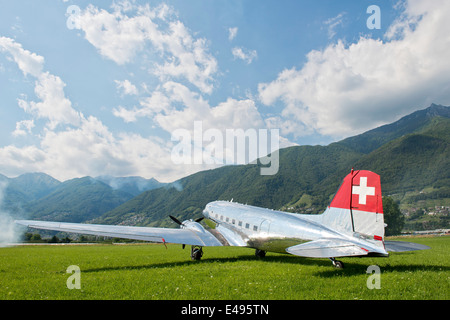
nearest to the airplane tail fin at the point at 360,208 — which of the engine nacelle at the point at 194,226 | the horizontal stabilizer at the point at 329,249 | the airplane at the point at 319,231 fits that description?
the airplane at the point at 319,231

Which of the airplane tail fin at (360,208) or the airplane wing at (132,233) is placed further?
the airplane wing at (132,233)

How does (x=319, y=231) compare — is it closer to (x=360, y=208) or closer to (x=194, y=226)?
(x=360, y=208)

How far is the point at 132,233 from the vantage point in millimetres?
13070

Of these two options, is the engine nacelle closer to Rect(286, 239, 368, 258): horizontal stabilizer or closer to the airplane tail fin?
Rect(286, 239, 368, 258): horizontal stabilizer

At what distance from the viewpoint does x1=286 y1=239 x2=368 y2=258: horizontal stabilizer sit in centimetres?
851

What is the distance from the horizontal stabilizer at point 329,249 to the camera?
851cm

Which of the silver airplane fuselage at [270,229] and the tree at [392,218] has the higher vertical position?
the silver airplane fuselage at [270,229]

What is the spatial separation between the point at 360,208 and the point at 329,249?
2245mm

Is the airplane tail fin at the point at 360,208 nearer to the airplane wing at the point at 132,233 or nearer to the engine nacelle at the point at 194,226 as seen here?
the airplane wing at the point at 132,233

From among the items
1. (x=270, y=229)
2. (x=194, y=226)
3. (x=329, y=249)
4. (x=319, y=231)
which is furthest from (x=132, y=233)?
(x=329, y=249)

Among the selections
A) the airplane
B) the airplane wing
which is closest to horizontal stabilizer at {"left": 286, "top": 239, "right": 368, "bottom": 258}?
the airplane

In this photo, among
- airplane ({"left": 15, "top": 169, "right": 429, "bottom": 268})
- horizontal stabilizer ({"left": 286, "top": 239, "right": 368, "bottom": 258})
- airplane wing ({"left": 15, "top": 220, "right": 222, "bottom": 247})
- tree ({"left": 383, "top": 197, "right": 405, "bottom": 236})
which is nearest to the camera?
horizontal stabilizer ({"left": 286, "top": 239, "right": 368, "bottom": 258})

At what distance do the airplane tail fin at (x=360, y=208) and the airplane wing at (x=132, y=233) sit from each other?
709 centimetres
